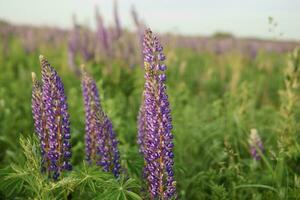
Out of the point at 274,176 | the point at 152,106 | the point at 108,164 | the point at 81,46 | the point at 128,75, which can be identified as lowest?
the point at 274,176

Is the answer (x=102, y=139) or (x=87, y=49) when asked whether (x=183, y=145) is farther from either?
(x=87, y=49)

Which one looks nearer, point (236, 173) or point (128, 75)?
point (236, 173)

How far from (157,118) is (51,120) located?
0.64 meters

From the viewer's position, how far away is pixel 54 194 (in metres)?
2.53

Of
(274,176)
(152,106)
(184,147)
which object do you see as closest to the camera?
(152,106)

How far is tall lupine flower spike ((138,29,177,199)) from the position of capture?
2.25 meters

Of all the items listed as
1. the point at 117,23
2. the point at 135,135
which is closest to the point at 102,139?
the point at 135,135

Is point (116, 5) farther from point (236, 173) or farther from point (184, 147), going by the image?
point (236, 173)

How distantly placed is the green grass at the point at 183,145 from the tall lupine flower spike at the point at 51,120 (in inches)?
4.6

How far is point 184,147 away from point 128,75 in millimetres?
2623

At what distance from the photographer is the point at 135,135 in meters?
5.04

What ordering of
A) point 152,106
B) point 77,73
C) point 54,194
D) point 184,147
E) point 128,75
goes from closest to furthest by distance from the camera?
point 152,106 → point 54,194 → point 184,147 → point 128,75 → point 77,73

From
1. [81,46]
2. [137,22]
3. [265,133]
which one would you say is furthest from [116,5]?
[265,133]

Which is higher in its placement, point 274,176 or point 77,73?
point 77,73
